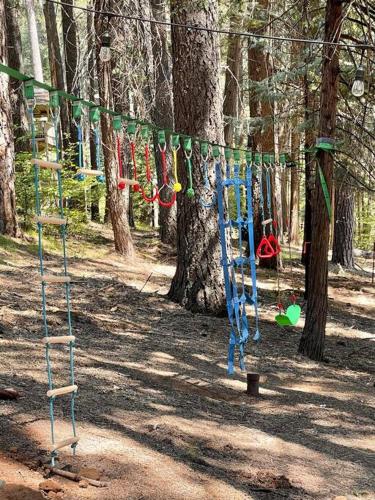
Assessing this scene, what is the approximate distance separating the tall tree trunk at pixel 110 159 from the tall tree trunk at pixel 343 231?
20.1 ft

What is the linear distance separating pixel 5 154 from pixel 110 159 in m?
2.08

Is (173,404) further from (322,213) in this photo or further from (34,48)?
(34,48)

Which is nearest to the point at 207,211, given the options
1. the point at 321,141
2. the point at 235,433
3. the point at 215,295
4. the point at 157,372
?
the point at 215,295

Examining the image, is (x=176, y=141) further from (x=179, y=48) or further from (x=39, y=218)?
(x=179, y=48)

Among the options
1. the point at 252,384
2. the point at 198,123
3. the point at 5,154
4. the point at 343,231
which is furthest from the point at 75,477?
the point at 343,231

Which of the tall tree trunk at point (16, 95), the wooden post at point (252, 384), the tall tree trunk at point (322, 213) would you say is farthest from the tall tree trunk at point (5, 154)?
the wooden post at point (252, 384)

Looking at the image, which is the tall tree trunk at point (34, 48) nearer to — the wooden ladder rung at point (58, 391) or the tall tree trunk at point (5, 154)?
the tall tree trunk at point (5, 154)

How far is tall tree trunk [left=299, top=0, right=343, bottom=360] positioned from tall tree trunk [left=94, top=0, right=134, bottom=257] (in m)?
4.38

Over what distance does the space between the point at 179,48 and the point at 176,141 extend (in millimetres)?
3662

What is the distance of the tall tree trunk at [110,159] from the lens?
11.3 meters

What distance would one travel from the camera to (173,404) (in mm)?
5422

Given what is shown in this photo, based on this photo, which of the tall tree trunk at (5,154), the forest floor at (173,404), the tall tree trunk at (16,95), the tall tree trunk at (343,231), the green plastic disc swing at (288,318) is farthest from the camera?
the tall tree trunk at (343,231)

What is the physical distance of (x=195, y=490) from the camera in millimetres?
3777

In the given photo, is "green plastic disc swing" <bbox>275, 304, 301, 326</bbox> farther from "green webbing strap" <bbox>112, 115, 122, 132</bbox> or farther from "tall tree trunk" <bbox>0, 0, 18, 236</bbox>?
"tall tree trunk" <bbox>0, 0, 18, 236</bbox>
